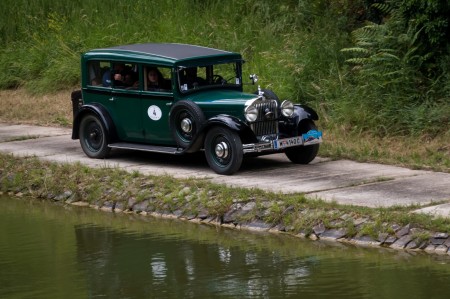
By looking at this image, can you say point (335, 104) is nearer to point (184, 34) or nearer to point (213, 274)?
point (184, 34)

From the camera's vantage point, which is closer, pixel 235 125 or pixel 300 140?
pixel 235 125

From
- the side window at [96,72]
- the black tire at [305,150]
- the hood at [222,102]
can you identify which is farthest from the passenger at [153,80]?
the black tire at [305,150]

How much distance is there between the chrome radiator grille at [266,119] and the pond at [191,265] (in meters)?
2.16

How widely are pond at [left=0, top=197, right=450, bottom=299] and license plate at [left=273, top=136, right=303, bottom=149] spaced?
6.58 feet

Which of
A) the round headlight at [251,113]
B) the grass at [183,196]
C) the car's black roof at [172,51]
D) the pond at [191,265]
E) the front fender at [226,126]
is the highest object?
the car's black roof at [172,51]

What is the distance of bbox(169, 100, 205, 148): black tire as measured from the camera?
50.0 ft

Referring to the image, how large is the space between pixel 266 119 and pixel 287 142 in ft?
1.46

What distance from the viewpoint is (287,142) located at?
15094 mm

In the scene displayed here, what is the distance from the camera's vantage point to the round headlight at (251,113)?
15.0 meters

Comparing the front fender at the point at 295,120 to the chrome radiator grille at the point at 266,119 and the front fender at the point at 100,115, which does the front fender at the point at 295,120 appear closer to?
the chrome radiator grille at the point at 266,119

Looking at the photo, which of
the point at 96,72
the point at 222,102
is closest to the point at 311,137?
the point at 222,102

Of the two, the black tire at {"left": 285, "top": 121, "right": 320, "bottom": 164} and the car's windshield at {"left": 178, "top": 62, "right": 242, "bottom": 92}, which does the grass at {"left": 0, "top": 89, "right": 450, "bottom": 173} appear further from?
the car's windshield at {"left": 178, "top": 62, "right": 242, "bottom": 92}

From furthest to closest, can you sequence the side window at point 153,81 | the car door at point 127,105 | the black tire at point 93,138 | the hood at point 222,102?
the black tire at point 93,138 < the car door at point 127,105 < the side window at point 153,81 < the hood at point 222,102

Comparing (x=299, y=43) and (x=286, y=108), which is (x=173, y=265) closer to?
(x=286, y=108)
